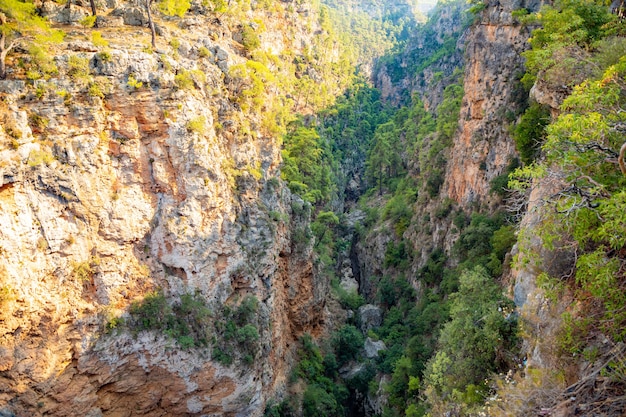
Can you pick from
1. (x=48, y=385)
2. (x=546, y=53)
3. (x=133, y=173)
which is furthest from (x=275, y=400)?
(x=546, y=53)

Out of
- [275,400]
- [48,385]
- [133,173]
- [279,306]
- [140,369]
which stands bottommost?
[275,400]

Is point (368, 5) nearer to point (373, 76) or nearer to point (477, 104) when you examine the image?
point (373, 76)

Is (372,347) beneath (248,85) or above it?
beneath

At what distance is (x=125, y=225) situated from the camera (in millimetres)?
20031

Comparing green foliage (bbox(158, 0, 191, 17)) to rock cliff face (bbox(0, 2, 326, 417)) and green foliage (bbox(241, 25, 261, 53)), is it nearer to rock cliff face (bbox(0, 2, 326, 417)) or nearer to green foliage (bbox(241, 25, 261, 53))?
rock cliff face (bbox(0, 2, 326, 417))

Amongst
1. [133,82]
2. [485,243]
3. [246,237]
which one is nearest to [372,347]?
[485,243]

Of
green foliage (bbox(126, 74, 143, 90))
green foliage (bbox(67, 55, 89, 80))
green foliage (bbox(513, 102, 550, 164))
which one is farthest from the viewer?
green foliage (bbox(513, 102, 550, 164))

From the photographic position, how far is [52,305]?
17891 mm

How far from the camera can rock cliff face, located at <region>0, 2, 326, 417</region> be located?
17.3 meters

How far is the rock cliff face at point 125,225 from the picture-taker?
56.7 feet

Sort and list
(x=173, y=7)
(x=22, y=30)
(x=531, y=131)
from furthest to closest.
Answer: (x=173, y=7) → (x=531, y=131) → (x=22, y=30)

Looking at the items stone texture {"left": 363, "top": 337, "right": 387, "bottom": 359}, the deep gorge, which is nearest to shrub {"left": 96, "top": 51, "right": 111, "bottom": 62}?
the deep gorge

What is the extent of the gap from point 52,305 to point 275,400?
→ 45.2 ft

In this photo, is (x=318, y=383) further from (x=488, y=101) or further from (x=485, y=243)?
(x=488, y=101)
